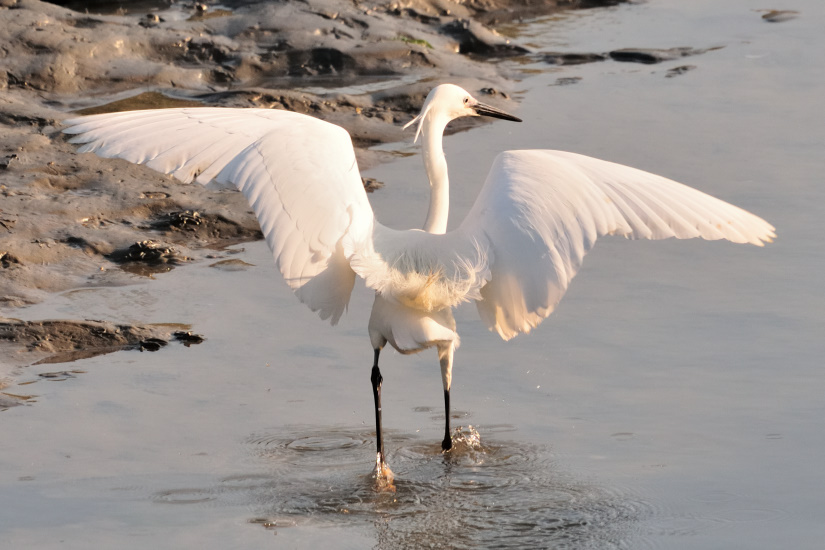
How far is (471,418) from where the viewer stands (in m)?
5.36

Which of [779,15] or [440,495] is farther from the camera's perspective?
[779,15]

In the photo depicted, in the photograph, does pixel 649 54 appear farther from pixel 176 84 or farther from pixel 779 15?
pixel 176 84

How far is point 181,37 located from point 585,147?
441 cm

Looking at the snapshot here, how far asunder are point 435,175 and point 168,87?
550cm

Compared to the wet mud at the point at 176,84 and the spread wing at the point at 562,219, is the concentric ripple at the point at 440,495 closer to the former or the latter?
the spread wing at the point at 562,219

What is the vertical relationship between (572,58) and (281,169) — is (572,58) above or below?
below

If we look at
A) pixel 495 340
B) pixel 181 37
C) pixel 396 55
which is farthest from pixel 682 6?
pixel 495 340

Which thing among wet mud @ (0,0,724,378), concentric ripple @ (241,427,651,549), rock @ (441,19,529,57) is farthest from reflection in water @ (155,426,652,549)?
rock @ (441,19,529,57)

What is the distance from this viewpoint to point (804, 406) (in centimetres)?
511

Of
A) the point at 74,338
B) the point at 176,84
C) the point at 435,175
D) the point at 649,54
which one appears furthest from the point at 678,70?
the point at 74,338

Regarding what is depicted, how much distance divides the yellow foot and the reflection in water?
35 millimetres

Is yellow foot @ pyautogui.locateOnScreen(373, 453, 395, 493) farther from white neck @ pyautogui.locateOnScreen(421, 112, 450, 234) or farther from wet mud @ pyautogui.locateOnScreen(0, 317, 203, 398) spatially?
wet mud @ pyautogui.locateOnScreen(0, 317, 203, 398)

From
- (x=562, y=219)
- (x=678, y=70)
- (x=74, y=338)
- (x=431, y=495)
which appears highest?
(x=562, y=219)

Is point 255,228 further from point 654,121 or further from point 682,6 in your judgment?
point 682,6
